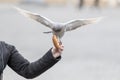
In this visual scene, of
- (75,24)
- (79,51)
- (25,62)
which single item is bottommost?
(79,51)

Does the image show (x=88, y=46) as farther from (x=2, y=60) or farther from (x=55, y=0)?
(x=55, y=0)

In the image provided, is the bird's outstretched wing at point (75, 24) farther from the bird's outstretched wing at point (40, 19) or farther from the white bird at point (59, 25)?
the bird's outstretched wing at point (40, 19)

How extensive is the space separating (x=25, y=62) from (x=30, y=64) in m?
0.06

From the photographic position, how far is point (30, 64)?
657 cm

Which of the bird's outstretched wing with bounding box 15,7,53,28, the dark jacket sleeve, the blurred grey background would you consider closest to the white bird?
the bird's outstretched wing with bounding box 15,7,53,28

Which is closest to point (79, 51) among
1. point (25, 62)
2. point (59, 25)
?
point (25, 62)

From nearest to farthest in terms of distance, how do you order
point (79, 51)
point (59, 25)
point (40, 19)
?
point (59, 25) < point (40, 19) < point (79, 51)

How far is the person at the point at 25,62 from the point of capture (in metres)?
6.38

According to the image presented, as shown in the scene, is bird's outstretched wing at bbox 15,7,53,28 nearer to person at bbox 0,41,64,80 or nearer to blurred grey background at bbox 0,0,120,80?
person at bbox 0,41,64,80

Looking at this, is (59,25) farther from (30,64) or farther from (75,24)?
(30,64)

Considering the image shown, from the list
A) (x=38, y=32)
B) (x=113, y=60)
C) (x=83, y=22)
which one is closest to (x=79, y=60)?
(x=113, y=60)

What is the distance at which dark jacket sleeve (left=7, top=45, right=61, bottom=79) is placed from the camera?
642 cm

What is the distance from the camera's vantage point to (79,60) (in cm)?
1664

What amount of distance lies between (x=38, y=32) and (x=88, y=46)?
540cm
